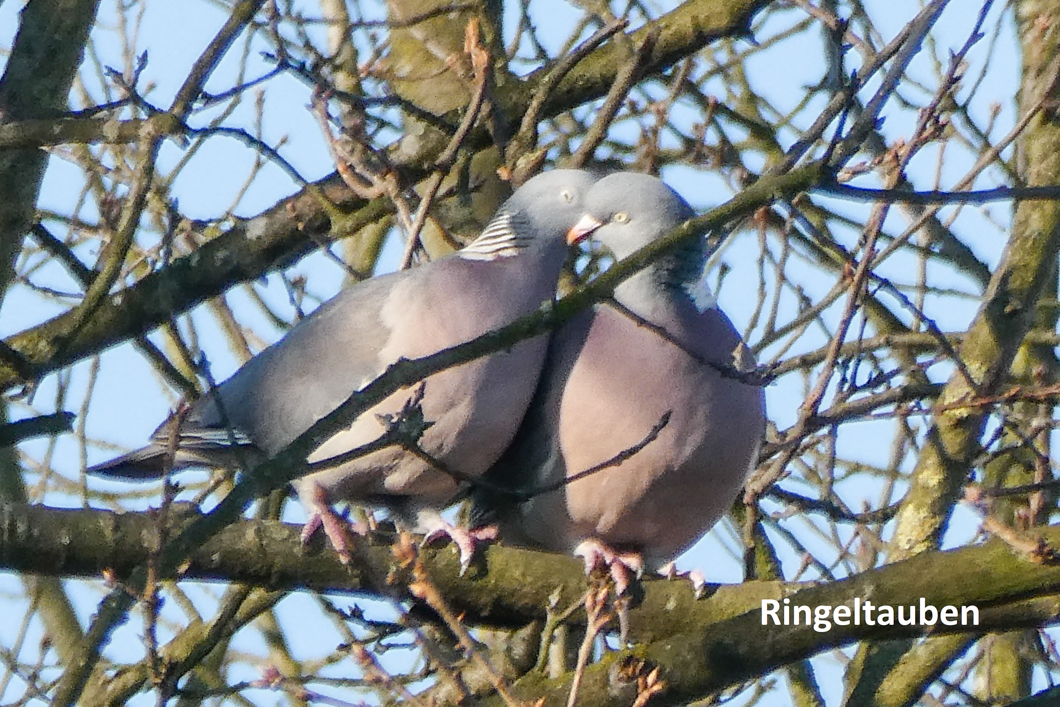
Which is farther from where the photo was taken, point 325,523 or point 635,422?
point 635,422

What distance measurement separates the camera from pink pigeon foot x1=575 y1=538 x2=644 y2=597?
334cm

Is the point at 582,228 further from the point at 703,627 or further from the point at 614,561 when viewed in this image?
the point at 703,627

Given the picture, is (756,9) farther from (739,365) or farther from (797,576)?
(797,576)

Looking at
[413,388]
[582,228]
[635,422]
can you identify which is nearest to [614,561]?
[635,422]

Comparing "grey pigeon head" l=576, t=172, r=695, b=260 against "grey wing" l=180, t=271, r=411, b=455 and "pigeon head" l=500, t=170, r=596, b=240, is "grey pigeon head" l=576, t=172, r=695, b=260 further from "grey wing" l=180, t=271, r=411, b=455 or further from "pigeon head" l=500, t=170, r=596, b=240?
"grey wing" l=180, t=271, r=411, b=455

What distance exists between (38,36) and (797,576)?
8.21 feet

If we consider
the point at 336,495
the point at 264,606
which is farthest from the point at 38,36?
the point at 264,606

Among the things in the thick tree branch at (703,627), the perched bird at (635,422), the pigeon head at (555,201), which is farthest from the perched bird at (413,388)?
the thick tree branch at (703,627)

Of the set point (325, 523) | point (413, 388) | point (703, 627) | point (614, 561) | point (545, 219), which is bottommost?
point (703, 627)

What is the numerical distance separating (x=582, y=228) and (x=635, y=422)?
672 mm

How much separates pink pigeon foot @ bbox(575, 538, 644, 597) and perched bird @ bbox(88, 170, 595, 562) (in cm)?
33

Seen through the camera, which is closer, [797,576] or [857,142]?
[857,142]

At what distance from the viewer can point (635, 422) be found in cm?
351

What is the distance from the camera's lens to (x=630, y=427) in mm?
3504
